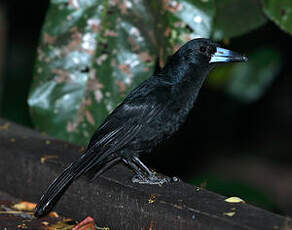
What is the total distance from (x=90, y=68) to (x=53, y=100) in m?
0.25

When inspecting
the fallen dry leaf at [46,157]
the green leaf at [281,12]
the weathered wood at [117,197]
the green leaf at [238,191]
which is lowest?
the green leaf at [238,191]

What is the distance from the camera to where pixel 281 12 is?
355cm

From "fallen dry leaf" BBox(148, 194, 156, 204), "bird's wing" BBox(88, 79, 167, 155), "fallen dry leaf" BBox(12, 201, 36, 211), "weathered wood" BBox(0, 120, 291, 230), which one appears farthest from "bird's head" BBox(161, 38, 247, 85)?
"fallen dry leaf" BBox(12, 201, 36, 211)

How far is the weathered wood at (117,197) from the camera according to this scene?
2.96 m

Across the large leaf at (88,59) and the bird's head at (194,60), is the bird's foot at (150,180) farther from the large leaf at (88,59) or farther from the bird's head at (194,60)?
the bird's head at (194,60)

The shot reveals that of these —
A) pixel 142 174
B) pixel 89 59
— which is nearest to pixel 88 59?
pixel 89 59

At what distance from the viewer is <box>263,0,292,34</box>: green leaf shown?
11.6 ft

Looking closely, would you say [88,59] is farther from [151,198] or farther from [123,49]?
[151,198]

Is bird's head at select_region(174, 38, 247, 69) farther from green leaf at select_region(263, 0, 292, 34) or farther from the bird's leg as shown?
the bird's leg

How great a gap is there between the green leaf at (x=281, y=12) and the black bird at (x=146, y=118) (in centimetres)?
34

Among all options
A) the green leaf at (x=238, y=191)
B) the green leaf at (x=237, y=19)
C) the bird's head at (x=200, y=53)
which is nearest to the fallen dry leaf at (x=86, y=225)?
the bird's head at (x=200, y=53)

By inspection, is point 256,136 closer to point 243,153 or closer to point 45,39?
point 243,153

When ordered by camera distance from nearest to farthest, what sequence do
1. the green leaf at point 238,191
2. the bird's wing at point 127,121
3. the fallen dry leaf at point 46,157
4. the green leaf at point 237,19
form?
the bird's wing at point 127,121 < the fallen dry leaf at point 46,157 < the green leaf at point 237,19 < the green leaf at point 238,191

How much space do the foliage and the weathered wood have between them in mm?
263
